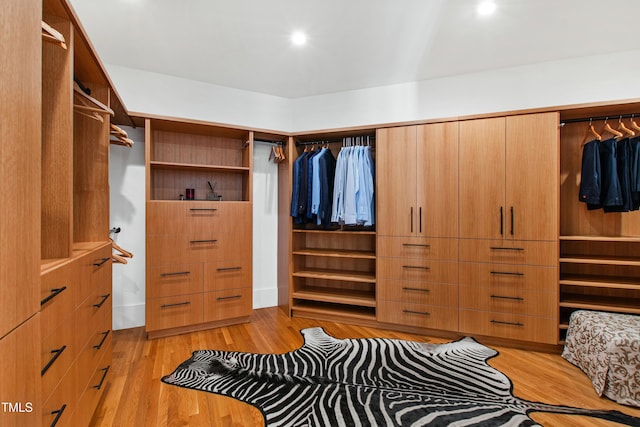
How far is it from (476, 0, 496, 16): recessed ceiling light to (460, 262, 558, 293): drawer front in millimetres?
1947

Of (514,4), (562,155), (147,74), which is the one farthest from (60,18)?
(562,155)

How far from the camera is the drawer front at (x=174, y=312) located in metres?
2.65

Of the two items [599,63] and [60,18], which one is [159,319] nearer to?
[60,18]

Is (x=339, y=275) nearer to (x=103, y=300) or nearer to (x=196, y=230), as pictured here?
(x=196, y=230)

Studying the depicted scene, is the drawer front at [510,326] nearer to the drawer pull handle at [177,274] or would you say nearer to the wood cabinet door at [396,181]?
Answer: the wood cabinet door at [396,181]

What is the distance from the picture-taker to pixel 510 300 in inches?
99.7

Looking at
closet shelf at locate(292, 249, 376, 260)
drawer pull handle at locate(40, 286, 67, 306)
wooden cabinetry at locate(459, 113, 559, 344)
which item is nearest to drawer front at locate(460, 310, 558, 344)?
wooden cabinetry at locate(459, 113, 559, 344)

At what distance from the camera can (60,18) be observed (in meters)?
1.28

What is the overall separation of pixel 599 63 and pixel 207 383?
4.01m

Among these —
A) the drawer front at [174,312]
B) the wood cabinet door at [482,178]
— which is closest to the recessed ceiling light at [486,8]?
the wood cabinet door at [482,178]

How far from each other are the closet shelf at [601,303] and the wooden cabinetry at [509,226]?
201 mm

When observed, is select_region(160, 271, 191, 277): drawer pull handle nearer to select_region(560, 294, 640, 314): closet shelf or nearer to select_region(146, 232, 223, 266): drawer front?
select_region(146, 232, 223, 266): drawer front

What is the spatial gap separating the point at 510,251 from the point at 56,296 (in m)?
2.98

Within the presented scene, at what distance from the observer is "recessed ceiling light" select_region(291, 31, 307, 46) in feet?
7.43
